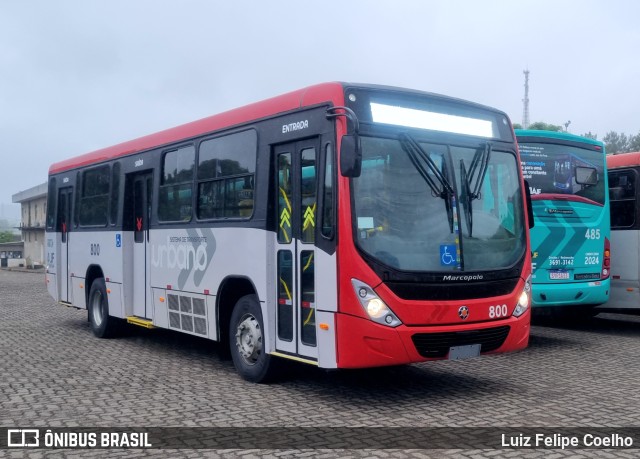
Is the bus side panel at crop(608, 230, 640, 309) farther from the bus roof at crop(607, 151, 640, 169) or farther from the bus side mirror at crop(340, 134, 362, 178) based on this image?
the bus side mirror at crop(340, 134, 362, 178)

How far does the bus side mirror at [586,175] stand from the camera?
12.3 meters

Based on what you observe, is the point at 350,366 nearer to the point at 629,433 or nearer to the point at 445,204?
the point at 445,204

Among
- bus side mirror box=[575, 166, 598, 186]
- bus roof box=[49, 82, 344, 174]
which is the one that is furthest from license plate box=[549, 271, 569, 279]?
bus roof box=[49, 82, 344, 174]

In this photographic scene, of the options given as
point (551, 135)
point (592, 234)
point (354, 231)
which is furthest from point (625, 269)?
point (354, 231)

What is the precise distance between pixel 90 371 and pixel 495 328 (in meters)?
5.21

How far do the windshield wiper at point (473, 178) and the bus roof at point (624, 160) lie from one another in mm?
6403

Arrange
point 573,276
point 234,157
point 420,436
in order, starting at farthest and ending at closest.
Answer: point 573,276, point 234,157, point 420,436

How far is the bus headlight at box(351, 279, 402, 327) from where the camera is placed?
707 centimetres

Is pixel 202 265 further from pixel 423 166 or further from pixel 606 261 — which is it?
pixel 606 261

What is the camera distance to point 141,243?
38.3ft

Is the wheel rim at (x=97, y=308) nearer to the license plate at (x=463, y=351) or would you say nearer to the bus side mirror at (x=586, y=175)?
the license plate at (x=463, y=351)

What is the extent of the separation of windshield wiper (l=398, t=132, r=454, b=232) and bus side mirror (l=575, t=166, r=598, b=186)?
5469 millimetres

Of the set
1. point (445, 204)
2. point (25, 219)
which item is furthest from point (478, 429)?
point (25, 219)

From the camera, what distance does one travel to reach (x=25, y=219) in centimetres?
7281
